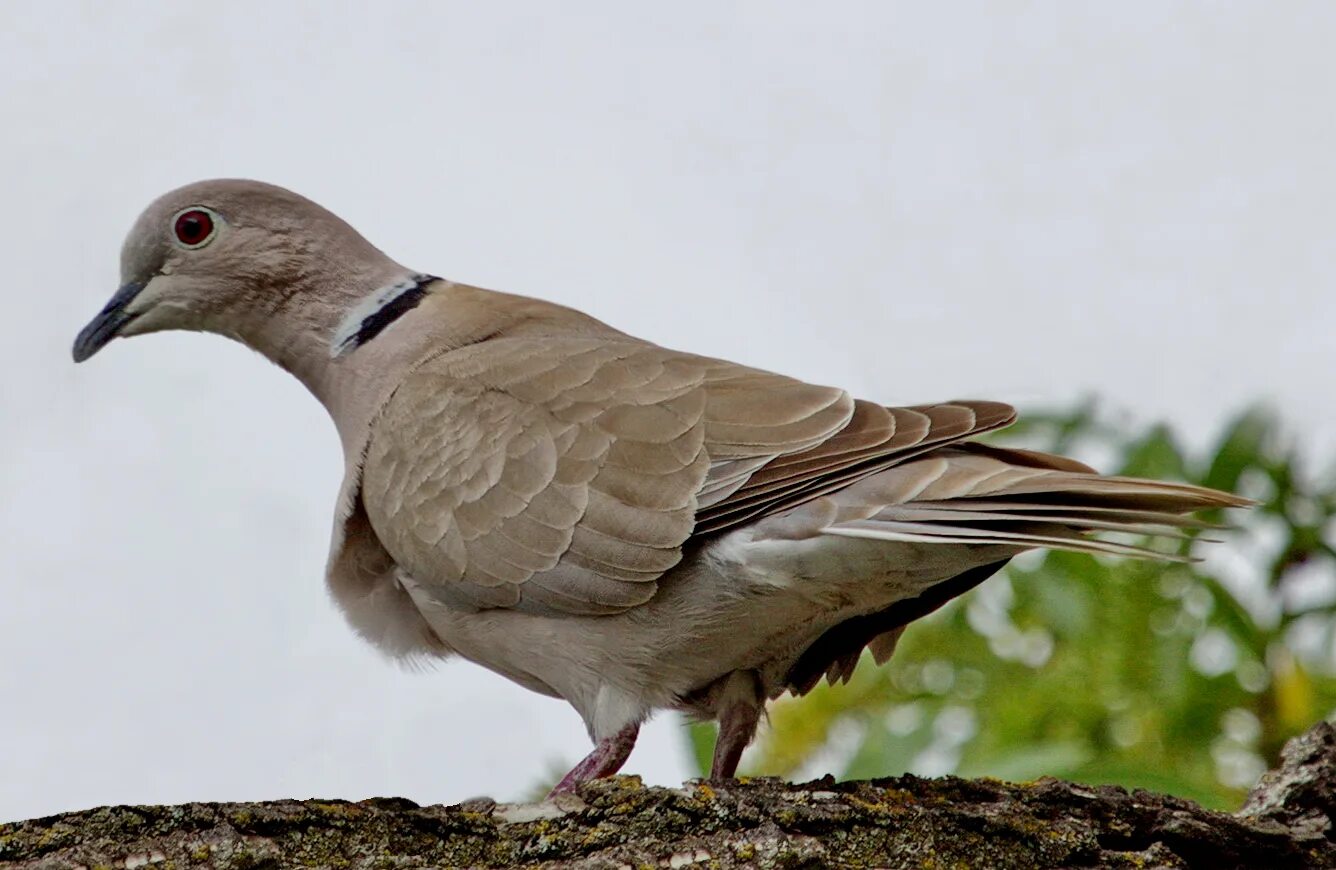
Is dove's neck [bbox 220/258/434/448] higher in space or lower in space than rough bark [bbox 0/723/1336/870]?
higher

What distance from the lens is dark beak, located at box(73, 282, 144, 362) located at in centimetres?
479

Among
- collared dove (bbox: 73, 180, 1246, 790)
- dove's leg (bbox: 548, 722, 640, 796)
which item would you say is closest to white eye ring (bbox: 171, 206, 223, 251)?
collared dove (bbox: 73, 180, 1246, 790)

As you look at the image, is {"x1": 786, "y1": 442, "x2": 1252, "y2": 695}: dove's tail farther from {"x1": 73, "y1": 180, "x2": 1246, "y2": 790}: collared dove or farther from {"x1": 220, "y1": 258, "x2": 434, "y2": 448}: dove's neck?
{"x1": 220, "y1": 258, "x2": 434, "y2": 448}: dove's neck

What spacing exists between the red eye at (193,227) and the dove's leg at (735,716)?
2089mm

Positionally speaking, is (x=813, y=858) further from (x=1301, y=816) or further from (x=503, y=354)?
(x=503, y=354)

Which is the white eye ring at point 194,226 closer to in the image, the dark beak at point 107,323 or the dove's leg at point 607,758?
the dark beak at point 107,323

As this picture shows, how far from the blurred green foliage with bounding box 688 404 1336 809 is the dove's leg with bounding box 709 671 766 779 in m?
0.69

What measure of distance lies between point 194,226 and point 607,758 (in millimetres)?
2067

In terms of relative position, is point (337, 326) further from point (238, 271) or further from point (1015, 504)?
point (1015, 504)

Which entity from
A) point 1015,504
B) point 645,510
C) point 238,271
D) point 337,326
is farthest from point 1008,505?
point 238,271

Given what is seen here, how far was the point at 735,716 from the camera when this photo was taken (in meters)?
4.07

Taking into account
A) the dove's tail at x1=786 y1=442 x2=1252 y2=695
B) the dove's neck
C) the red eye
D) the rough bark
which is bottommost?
the rough bark

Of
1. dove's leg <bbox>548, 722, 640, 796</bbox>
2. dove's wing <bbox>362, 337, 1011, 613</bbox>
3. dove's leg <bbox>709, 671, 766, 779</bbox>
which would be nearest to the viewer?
dove's wing <bbox>362, 337, 1011, 613</bbox>

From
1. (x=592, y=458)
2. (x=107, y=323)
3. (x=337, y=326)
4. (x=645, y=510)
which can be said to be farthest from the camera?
(x=107, y=323)
